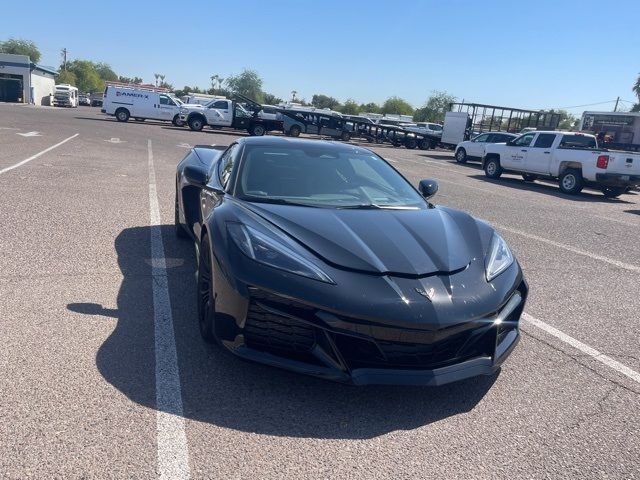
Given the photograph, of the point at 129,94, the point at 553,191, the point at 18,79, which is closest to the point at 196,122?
the point at 129,94

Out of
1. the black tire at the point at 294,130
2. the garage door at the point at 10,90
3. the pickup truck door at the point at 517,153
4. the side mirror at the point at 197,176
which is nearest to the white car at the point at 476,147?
the pickup truck door at the point at 517,153

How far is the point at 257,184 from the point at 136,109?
108ft

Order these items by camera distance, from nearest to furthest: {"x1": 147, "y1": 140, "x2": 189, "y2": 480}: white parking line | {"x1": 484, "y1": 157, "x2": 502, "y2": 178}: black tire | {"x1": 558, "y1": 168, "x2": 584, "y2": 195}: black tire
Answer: {"x1": 147, "y1": 140, "x2": 189, "y2": 480}: white parking line → {"x1": 558, "y1": 168, "x2": 584, "y2": 195}: black tire → {"x1": 484, "y1": 157, "x2": 502, "y2": 178}: black tire

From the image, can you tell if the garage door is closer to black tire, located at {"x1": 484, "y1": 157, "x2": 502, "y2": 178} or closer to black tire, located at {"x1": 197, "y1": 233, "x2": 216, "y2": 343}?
black tire, located at {"x1": 484, "y1": 157, "x2": 502, "y2": 178}

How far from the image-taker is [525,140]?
18.2 meters

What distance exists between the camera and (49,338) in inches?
143

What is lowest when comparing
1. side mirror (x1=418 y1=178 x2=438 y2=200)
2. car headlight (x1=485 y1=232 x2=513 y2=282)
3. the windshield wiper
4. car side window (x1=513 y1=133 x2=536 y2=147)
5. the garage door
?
the garage door

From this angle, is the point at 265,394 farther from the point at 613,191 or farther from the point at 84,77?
the point at 84,77

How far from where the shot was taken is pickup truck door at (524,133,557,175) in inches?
677

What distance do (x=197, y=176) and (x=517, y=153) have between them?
15567 millimetres

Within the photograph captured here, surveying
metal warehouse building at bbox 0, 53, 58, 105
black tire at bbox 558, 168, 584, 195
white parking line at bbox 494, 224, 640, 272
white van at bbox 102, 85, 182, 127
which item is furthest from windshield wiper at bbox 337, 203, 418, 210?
metal warehouse building at bbox 0, 53, 58, 105

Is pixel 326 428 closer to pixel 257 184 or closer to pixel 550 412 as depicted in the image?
pixel 550 412

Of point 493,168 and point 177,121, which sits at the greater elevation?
point 493,168

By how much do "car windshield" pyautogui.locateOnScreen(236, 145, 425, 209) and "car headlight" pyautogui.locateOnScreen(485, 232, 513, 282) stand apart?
77cm
